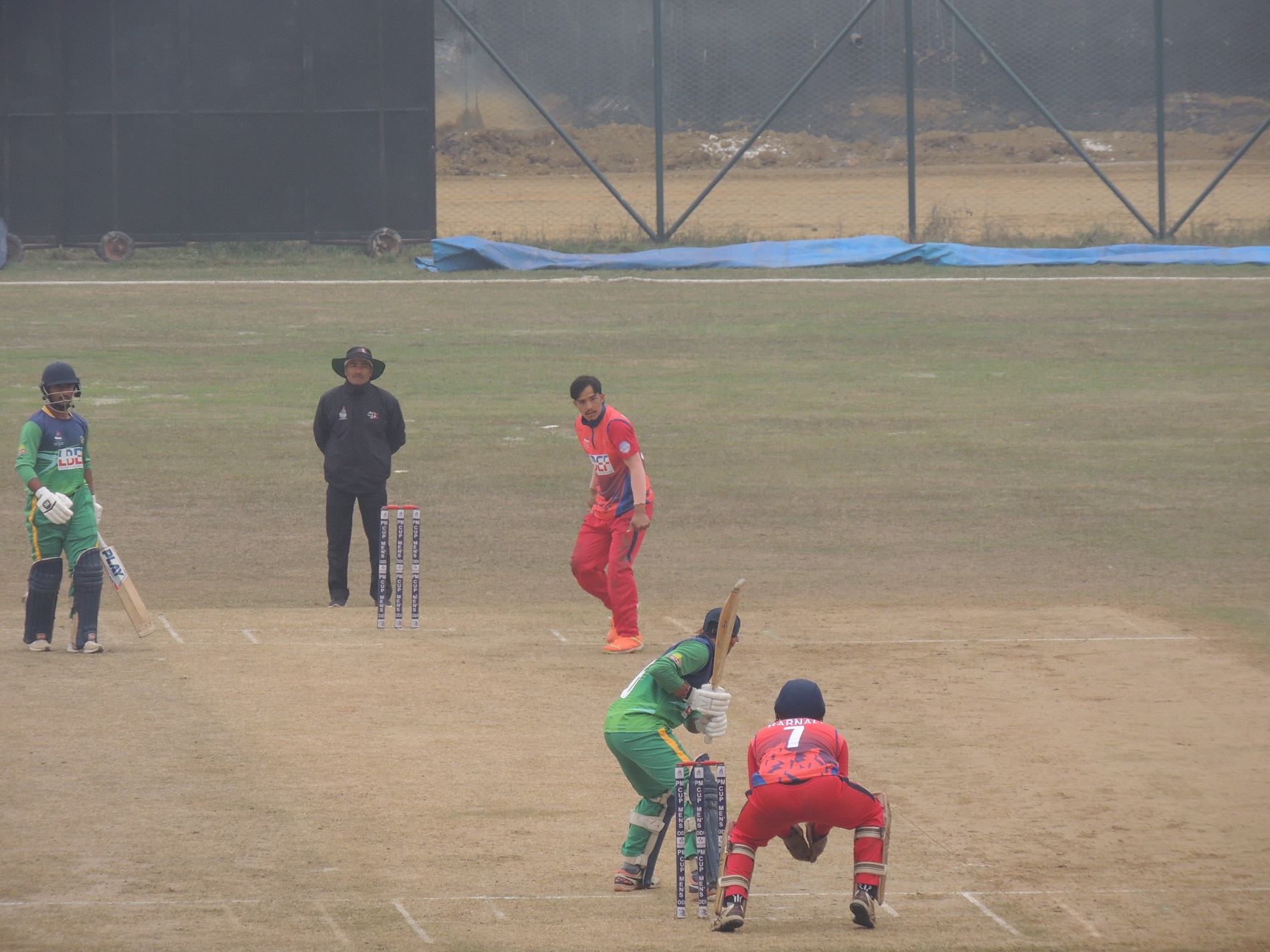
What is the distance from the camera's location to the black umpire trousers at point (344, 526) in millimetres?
13547

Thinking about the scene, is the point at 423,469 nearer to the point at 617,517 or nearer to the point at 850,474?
the point at 850,474

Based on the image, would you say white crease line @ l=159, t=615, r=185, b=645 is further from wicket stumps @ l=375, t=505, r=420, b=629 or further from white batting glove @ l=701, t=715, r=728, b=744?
white batting glove @ l=701, t=715, r=728, b=744

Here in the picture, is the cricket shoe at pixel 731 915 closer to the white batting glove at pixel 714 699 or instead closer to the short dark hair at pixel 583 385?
the white batting glove at pixel 714 699

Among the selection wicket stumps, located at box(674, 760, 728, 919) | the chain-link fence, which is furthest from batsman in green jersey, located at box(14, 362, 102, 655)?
the chain-link fence

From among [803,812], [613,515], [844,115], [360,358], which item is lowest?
[803,812]

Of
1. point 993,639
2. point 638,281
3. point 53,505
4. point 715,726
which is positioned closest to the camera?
point 715,726

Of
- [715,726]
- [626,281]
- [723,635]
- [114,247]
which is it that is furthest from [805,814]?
[114,247]

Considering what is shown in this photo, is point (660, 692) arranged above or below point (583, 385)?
below

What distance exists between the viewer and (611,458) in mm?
11883

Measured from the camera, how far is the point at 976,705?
10664 mm

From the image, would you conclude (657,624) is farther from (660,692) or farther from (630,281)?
(630,281)

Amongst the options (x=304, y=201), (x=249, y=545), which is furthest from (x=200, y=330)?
(x=249, y=545)

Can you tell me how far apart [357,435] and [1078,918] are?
311 inches

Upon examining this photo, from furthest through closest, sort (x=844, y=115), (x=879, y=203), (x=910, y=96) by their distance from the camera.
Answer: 1. (x=844, y=115)
2. (x=879, y=203)
3. (x=910, y=96)
